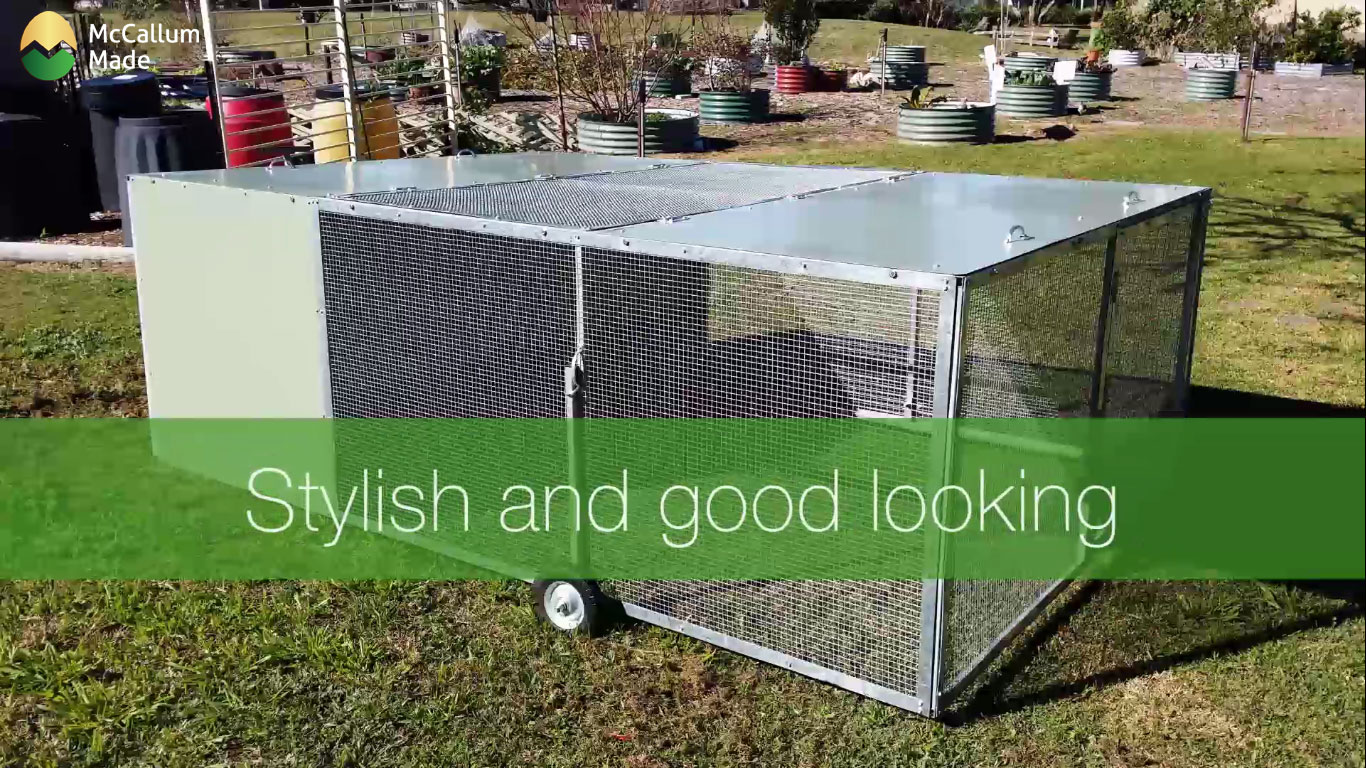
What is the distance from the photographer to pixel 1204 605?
13.8ft

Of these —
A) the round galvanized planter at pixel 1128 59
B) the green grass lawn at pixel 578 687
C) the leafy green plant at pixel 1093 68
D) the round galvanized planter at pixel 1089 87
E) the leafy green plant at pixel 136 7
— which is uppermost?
the leafy green plant at pixel 136 7

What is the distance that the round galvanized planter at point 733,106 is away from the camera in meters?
19.9

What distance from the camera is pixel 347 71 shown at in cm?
1089

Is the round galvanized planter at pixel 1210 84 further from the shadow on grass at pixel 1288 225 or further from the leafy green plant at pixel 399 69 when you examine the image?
the leafy green plant at pixel 399 69

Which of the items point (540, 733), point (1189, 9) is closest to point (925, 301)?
point (540, 733)

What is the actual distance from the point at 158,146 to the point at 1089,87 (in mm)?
16835

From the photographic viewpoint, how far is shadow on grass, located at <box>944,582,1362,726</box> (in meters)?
3.73

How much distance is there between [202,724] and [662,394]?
1763 millimetres

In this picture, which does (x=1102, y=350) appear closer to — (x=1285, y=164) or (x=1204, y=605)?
(x=1204, y=605)

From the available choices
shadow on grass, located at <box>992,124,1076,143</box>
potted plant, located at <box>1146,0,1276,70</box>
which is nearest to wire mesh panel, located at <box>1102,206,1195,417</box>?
shadow on grass, located at <box>992,124,1076,143</box>

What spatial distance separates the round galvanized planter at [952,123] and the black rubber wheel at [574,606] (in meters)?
14.1

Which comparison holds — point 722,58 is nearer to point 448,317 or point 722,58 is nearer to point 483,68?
point 483,68

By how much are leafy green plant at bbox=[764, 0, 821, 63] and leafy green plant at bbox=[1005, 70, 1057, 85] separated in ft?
29.3

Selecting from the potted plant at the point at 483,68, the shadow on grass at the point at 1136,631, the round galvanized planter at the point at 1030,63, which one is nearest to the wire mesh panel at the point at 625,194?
the shadow on grass at the point at 1136,631
